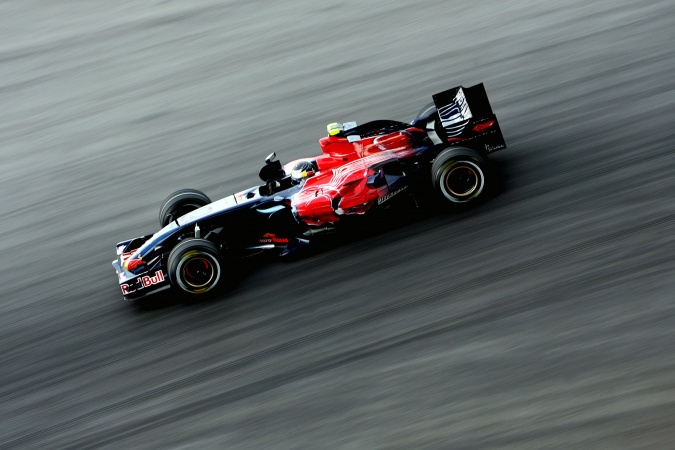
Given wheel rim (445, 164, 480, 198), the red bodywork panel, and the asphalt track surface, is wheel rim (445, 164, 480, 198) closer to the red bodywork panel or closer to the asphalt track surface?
the asphalt track surface

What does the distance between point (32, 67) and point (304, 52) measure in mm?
6205

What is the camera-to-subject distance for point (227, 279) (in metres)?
8.96

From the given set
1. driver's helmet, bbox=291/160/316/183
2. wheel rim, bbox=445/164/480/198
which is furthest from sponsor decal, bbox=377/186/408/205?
driver's helmet, bbox=291/160/316/183

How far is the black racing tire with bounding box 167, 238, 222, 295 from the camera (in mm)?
8383

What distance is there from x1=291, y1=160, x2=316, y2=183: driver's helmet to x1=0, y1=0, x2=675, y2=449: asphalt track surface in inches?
33.7

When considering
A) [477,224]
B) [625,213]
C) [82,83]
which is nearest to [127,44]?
[82,83]

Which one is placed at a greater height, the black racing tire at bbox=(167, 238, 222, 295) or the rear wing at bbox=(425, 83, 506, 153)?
the rear wing at bbox=(425, 83, 506, 153)

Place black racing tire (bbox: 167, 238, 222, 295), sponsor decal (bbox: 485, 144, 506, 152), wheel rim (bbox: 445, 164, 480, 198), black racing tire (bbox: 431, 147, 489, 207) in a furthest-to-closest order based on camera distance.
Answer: sponsor decal (bbox: 485, 144, 506, 152) < wheel rim (bbox: 445, 164, 480, 198) < black racing tire (bbox: 431, 147, 489, 207) < black racing tire (bbox: 167, 238, 222, 295)

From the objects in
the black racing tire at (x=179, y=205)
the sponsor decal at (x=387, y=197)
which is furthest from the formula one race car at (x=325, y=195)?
the black racing tire at (x=179, y=205)

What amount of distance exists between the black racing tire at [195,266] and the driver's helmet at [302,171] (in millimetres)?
1199

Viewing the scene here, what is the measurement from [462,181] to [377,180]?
0.96m

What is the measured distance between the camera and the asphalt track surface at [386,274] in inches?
265

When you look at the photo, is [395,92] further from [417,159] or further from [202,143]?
[417,159]

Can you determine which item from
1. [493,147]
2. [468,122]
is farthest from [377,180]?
[493,147]
